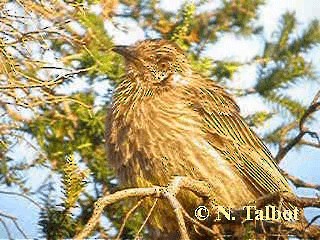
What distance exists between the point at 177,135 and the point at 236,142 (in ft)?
0.68

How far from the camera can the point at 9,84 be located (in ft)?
5.64

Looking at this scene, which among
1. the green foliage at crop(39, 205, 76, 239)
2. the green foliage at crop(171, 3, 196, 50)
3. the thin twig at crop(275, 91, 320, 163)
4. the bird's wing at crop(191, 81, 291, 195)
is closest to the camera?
the green foliage at crop(39, 205, 76, 239)

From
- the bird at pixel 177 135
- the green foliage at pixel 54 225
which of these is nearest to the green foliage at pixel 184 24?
the bird at pixel 177 135

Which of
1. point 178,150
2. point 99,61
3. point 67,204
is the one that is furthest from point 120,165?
point 67,204

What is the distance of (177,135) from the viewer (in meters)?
1.95

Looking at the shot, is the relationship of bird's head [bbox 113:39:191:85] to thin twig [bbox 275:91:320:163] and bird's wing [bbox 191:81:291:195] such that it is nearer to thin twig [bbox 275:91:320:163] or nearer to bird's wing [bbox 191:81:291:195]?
bird's wing [bbox 191:81:291:195]

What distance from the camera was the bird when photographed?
1.88 m

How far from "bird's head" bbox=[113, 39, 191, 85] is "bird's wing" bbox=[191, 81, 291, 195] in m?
0.09

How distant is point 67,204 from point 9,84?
459mm

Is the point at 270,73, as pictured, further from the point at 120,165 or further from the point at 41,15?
the point at 41,15

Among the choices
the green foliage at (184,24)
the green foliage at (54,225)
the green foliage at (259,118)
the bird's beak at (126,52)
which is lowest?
the green foliage at (54,225)

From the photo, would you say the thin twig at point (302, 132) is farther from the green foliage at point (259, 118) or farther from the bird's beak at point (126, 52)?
the bird's beak at point (126, 52)

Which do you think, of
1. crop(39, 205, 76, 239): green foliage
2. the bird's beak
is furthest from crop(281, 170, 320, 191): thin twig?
crop(39, 205, 76, 239): green foliage

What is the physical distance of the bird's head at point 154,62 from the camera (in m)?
2.12
